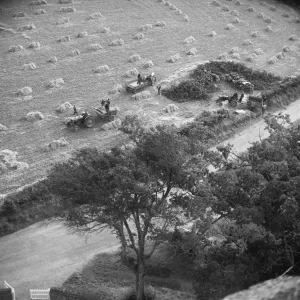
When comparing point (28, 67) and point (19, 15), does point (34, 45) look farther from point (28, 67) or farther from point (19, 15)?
point (19, 15)

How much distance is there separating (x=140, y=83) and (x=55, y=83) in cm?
762

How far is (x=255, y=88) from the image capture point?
45.9 metres

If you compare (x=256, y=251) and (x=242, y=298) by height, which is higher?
(x=242, y=298)

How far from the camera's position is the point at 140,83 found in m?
45.1

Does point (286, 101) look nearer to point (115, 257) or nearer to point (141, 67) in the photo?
point (141, 67)

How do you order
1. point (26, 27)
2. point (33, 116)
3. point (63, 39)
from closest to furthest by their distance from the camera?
point (33, 116)
point (63, 39)
point (26, 27)

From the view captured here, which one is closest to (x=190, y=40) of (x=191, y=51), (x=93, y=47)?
→ (x=191, y=51)

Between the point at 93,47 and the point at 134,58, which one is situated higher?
the point at 134,58

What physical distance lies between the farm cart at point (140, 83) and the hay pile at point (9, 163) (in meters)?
12.5

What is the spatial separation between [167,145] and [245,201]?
439cm

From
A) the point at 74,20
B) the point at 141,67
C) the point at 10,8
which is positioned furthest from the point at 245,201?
the point at 10,8

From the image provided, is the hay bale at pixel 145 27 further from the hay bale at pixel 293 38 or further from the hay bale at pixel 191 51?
the hay bale at pixel 293 38

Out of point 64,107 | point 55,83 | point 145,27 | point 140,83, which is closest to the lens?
point 64,107

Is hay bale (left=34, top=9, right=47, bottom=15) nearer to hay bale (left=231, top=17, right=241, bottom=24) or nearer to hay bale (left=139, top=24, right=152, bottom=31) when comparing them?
hay bale (left=139, top=24, right=152, bottom=31)
